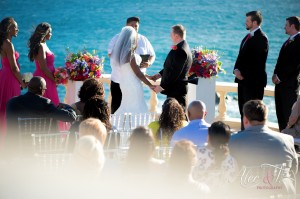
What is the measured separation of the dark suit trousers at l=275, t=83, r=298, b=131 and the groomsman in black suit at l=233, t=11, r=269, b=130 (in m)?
0.20

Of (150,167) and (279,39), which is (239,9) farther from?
(150,167)

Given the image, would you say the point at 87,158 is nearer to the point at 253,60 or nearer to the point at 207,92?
the point at 253,60

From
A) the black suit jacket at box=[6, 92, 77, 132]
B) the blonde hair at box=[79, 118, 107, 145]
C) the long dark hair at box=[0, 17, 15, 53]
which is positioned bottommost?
the blonde hair at box=[79, 118, 107, 145]

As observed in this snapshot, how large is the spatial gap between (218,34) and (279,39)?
366cm

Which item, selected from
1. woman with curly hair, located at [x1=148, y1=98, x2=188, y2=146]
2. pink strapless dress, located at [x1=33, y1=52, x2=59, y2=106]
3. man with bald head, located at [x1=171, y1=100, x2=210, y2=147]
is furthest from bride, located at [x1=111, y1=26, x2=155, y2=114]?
man with bald head, located at [x1=171, y1=100, x2=210, y2=147]

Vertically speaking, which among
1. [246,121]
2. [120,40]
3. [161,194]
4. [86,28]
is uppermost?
[86,28]

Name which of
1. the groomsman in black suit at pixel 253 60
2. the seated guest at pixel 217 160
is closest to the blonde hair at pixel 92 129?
the seated guest at pixel 217 160

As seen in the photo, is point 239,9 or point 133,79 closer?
point 133,79

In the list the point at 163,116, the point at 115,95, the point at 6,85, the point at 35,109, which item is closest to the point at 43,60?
the point at 6,85

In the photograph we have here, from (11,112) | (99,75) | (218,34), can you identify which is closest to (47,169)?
(11,112)

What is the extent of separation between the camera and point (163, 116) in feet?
18.4

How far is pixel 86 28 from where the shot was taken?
144 feet

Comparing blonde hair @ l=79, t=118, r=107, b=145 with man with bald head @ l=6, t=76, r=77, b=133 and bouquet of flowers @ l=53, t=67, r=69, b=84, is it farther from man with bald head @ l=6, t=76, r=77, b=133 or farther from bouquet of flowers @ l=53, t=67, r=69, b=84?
bouquet of flowers @ l=53, t=67, r=69, b=84

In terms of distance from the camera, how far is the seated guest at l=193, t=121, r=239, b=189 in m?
4.57
